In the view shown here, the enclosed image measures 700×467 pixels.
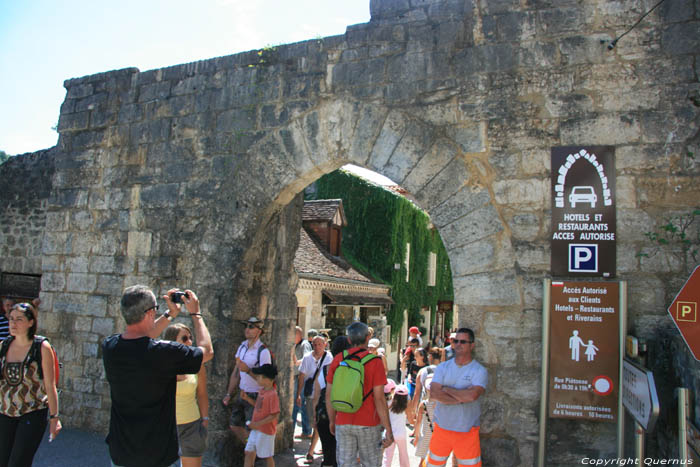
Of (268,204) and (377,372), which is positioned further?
(268,204)

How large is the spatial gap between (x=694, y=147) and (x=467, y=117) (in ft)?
5.77

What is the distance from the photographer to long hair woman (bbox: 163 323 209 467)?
13.3ft

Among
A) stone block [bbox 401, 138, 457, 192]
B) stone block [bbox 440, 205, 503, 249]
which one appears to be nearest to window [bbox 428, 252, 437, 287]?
stone block [bbox 401, 138, 457, 192]

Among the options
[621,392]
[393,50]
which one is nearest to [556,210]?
[621,392]

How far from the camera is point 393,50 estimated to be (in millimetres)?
5086

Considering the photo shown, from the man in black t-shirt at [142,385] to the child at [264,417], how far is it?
5.70 ft

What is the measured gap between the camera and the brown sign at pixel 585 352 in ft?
13.1

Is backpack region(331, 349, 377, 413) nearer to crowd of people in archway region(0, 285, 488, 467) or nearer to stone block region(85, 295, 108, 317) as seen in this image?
crowd of people in archway region(0, 285, 488, 467)

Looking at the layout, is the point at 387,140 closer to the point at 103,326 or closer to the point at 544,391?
the point at 544,391

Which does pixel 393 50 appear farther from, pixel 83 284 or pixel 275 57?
pixel 83 284

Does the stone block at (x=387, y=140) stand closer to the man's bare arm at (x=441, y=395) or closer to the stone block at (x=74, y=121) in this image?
the man's bare arm at (x=441, y=395)

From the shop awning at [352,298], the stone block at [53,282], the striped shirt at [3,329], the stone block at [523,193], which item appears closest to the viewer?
the stone block at [523,193]

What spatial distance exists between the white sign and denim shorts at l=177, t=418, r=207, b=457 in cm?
307

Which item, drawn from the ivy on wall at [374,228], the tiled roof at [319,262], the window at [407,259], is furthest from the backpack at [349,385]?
the window at [407,259]
